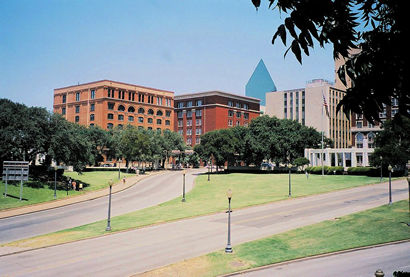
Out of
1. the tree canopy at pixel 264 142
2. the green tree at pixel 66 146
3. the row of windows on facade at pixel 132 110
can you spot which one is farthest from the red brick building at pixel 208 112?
the green tree at pixel 66 146

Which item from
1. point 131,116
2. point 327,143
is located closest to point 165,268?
point 327,143

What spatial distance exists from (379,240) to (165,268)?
46.9 ft

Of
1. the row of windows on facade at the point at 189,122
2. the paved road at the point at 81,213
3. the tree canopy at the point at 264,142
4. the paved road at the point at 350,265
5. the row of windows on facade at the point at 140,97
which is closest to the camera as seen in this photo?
the paved road at the point at 350,265

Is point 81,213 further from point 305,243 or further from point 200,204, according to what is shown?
point 305,243

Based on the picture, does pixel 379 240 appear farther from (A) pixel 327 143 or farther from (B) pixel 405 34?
(A) pixel 327 143

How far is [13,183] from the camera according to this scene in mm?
48656

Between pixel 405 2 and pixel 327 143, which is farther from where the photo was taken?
pixel 327 143

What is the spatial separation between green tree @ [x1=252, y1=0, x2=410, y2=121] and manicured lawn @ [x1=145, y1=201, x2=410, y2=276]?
14997 mm

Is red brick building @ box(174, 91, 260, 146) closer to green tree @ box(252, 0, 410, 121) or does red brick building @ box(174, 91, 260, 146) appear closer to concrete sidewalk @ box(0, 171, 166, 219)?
concrete sidewalk @ box(0, 171, 166, 219)

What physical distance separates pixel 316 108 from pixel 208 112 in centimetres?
4031

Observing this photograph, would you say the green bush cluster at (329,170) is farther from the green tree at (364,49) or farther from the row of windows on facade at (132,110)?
the green tree at (364,49)

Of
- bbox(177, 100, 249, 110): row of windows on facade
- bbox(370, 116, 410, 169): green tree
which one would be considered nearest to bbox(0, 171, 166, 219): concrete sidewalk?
bbox(370, 116, 410, 169): green tree

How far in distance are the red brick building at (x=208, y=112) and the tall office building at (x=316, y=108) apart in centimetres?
1261

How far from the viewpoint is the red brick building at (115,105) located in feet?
367
